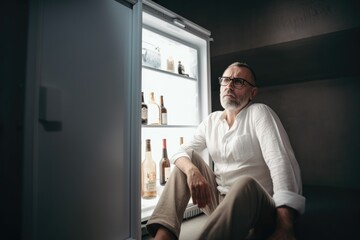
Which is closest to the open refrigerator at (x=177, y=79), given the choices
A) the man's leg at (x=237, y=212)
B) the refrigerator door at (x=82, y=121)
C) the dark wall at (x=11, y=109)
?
the refrigerator door at (x=82, y=121)

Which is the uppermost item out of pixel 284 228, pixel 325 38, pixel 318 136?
pixel 325 38

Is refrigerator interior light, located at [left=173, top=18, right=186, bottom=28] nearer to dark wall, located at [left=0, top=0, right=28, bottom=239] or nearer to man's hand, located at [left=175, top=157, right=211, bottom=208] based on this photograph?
dark wall, located at [left=0, top=0, right=28, bottom=239]

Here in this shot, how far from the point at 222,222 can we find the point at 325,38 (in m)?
1.34

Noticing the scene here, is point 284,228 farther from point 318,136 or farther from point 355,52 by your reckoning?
point 355,52

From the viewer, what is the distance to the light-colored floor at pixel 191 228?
1.29 m

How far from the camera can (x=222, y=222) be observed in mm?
811

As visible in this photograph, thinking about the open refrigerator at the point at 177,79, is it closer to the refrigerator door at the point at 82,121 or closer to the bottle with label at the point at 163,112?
the bottle with label at the point at 163,112

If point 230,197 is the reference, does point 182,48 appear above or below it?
above

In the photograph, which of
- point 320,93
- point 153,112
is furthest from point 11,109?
point 320,93

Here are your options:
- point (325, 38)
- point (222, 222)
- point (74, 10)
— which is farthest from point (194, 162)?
point (325, 38)

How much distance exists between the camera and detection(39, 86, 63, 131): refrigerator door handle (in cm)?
76

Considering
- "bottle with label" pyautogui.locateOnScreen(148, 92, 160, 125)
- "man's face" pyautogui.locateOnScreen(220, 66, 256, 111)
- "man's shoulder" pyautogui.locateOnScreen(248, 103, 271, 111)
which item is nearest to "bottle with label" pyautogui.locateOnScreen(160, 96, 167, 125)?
"bottle with label" pyautogui.locateOnScreen(148, 92, 160, 125)

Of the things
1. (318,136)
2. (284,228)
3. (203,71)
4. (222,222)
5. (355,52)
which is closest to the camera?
(222,222)

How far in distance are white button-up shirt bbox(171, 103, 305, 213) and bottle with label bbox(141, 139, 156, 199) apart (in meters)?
0.35
